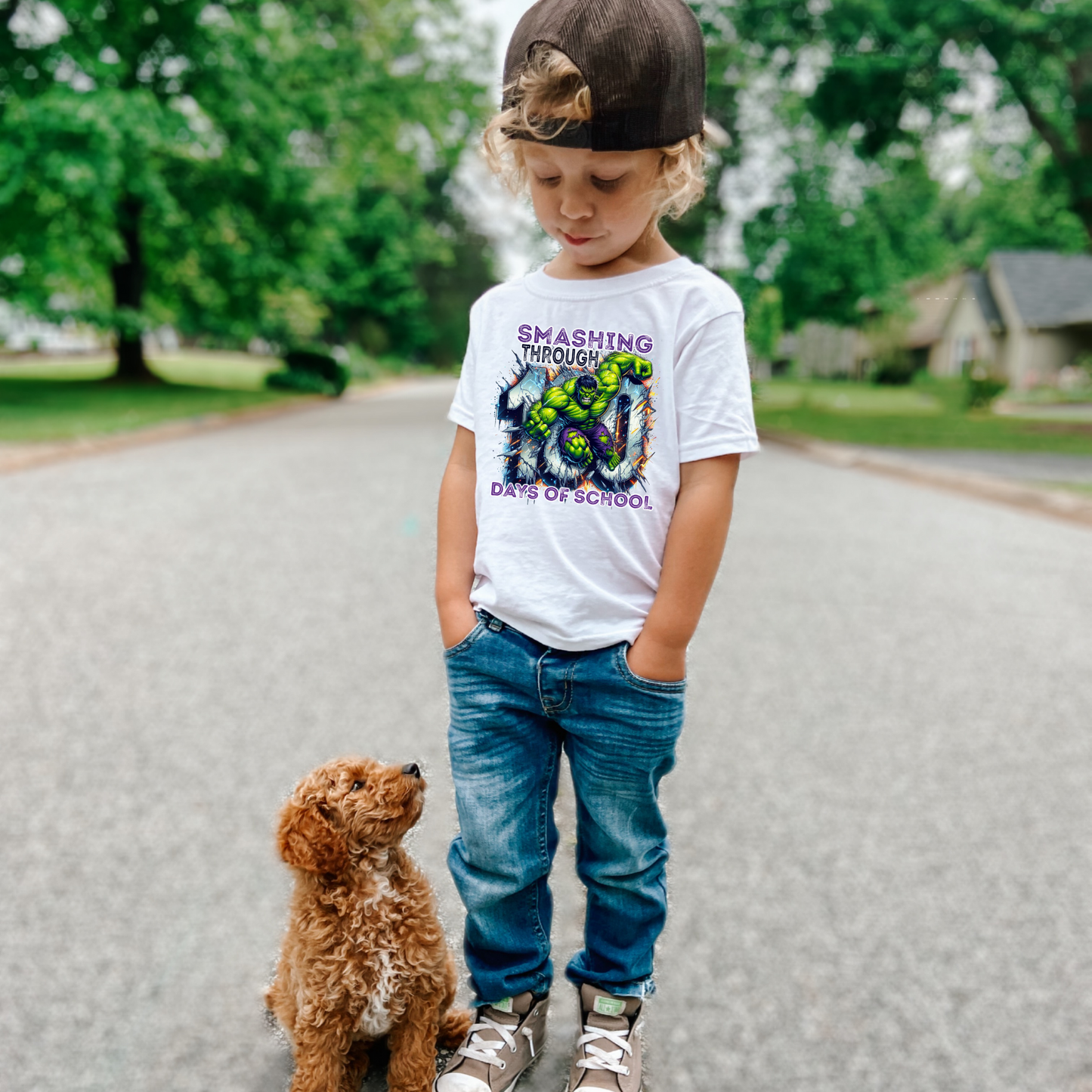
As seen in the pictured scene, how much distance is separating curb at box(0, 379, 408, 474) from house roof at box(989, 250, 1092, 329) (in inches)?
913

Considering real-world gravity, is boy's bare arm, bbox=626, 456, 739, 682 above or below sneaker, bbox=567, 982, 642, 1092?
above

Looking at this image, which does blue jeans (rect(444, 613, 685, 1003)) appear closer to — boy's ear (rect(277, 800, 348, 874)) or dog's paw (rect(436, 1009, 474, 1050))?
dog's paw (rect(436, 1009, 474, 1050))

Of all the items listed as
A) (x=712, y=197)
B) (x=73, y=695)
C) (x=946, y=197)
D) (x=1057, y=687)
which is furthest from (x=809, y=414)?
(x=946, y=197)

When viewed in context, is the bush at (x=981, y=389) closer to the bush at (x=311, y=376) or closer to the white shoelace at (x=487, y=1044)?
the bush at (x=311, y=376)

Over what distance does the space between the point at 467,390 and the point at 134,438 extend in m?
12.6

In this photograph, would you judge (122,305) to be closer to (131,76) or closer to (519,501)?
(131,76)

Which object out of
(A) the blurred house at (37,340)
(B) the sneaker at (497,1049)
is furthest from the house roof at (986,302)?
(B) the sneaker at (497,1049)

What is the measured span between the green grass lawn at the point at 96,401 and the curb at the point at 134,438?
11.4 inches

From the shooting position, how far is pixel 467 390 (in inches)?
55.7

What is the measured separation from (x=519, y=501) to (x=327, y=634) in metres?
3.66

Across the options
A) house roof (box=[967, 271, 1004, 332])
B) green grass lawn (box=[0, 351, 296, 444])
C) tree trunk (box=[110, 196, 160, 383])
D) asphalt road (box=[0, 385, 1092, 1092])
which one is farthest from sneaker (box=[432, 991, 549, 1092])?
house roof (box=[967, 271, 1004, 332])

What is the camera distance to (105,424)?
1380 cm

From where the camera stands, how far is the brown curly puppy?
1.30 metres

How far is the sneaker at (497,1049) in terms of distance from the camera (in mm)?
1547
